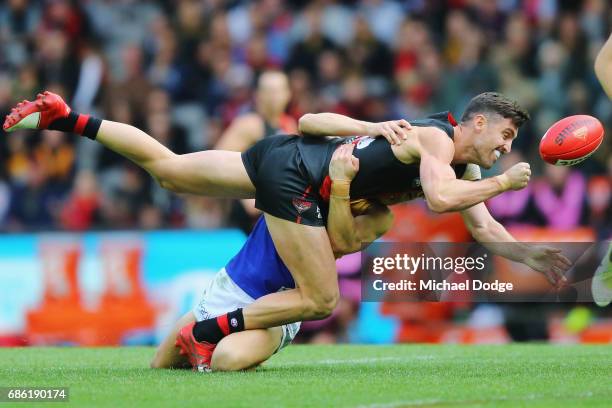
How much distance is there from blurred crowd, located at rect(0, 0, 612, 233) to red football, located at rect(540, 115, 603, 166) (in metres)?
4.76

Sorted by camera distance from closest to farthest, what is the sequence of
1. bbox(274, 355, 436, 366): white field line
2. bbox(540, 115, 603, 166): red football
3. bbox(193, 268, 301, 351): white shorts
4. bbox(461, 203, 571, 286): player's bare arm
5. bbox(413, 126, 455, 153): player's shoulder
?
bbox(413, 126, 455, 153): player's shoulder
bbox(540, 115, 603, 166): red football
bbox(461, 203, 571, 286): player's bare arm
bbox(193, 268, 301, 351): white shorts
bbox(274, 355, 436, 366): white field line

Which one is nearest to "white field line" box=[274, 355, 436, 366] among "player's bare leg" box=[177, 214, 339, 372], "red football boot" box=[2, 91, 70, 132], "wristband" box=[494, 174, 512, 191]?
"player's bare leg" box=[177, 214, 339, 372]

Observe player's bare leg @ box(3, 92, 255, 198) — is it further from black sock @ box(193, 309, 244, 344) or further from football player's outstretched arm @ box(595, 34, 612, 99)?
football player's outstretched arm @ box(595, 34, 612, 99)

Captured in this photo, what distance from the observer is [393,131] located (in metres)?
7.25

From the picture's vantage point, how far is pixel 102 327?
11.4 meters

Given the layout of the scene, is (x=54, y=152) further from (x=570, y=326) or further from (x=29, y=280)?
(x=570, y=326)

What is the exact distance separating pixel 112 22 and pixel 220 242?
21.9 feet

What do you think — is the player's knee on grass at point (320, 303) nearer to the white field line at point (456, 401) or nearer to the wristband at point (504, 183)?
the wristband at point (504, 183)

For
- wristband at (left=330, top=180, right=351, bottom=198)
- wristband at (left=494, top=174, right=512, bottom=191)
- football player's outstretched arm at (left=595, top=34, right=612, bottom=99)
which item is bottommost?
wristband at (left=494, top=174, right=512, bottom=191)

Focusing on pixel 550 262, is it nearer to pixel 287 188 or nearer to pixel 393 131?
pixel 393 131

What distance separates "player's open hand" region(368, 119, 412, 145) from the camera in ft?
23.5

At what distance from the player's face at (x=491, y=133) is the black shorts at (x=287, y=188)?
1080 millimetres

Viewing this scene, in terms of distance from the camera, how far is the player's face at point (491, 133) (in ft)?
23.5

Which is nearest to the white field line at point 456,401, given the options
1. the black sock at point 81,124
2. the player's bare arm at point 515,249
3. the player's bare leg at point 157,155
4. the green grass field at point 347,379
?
the green grass field at point 347,379
